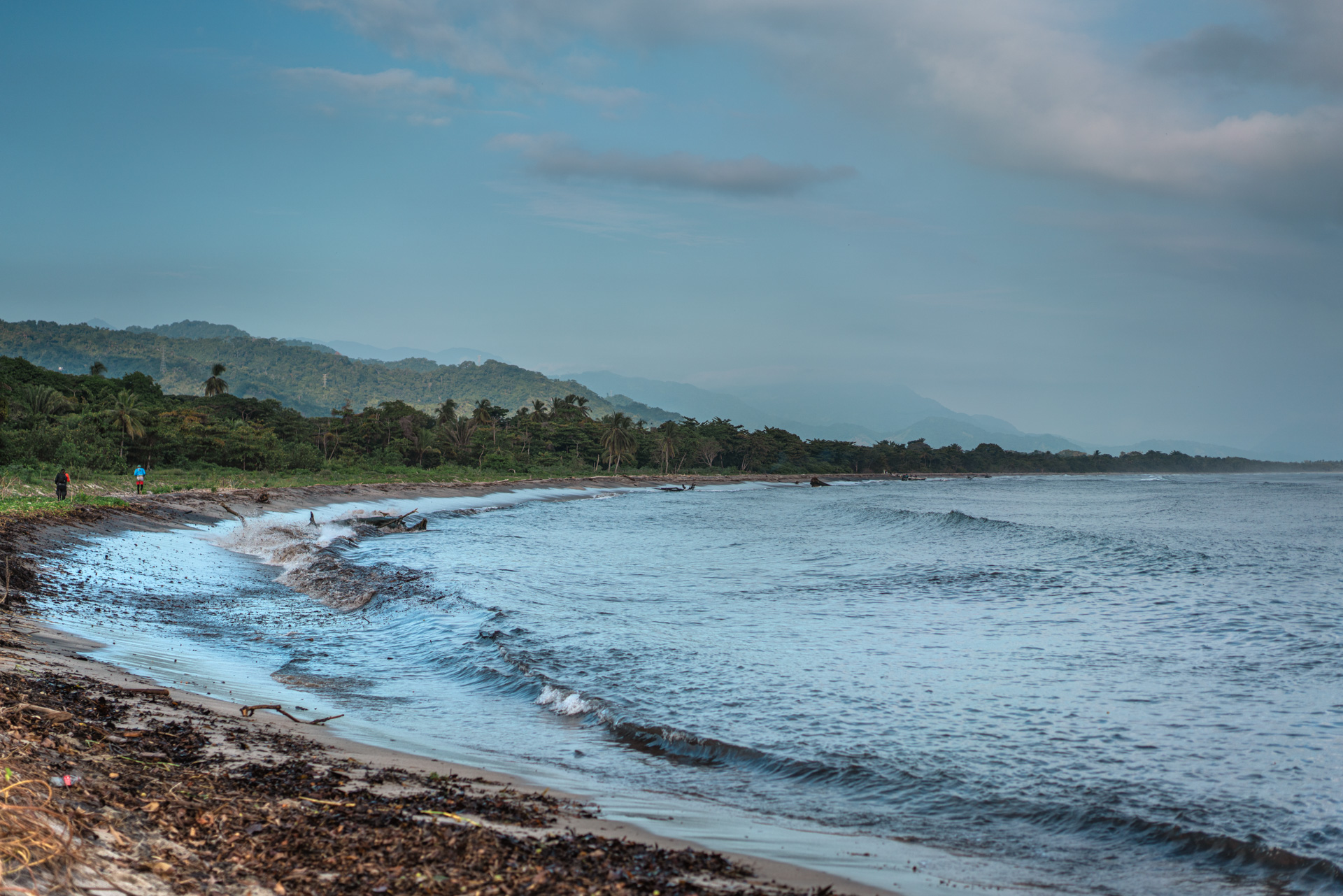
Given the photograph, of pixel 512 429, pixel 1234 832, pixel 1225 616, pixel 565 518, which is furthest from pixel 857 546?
pixel 512 429

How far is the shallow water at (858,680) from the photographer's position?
269 inches

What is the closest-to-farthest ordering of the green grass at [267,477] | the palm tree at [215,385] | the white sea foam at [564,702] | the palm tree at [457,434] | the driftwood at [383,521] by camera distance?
the white sea foam at [564,702] → the green grass at [267,477] → the driftwood at [383,521] → the palm tree at [457,434] → the palm tree at [215,385]

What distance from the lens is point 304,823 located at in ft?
16.1

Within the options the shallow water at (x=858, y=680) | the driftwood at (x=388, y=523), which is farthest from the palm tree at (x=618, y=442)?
the shallow water at (x=858, y=680)

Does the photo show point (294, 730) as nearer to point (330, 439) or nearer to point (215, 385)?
point (330, 439)

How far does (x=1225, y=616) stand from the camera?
669 inches

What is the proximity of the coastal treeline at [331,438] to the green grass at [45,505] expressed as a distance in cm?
1539

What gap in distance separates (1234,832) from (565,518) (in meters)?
45.4

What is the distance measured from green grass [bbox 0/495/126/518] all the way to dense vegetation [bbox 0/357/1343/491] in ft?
36.2

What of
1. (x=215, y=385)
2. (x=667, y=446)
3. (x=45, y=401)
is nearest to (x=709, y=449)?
(x=667, y=446)

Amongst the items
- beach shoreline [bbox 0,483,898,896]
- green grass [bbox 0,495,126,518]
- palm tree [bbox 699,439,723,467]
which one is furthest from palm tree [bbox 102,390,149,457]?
palm tree [bbox 699,439,723,467]

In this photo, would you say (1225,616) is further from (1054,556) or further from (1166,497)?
(1166,497)

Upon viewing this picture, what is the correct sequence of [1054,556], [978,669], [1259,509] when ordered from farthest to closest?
[1259,509] < [1054,556] < [978,669]

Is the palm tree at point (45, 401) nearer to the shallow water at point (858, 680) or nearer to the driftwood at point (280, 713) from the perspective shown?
the shallow water at point (858, 680)
